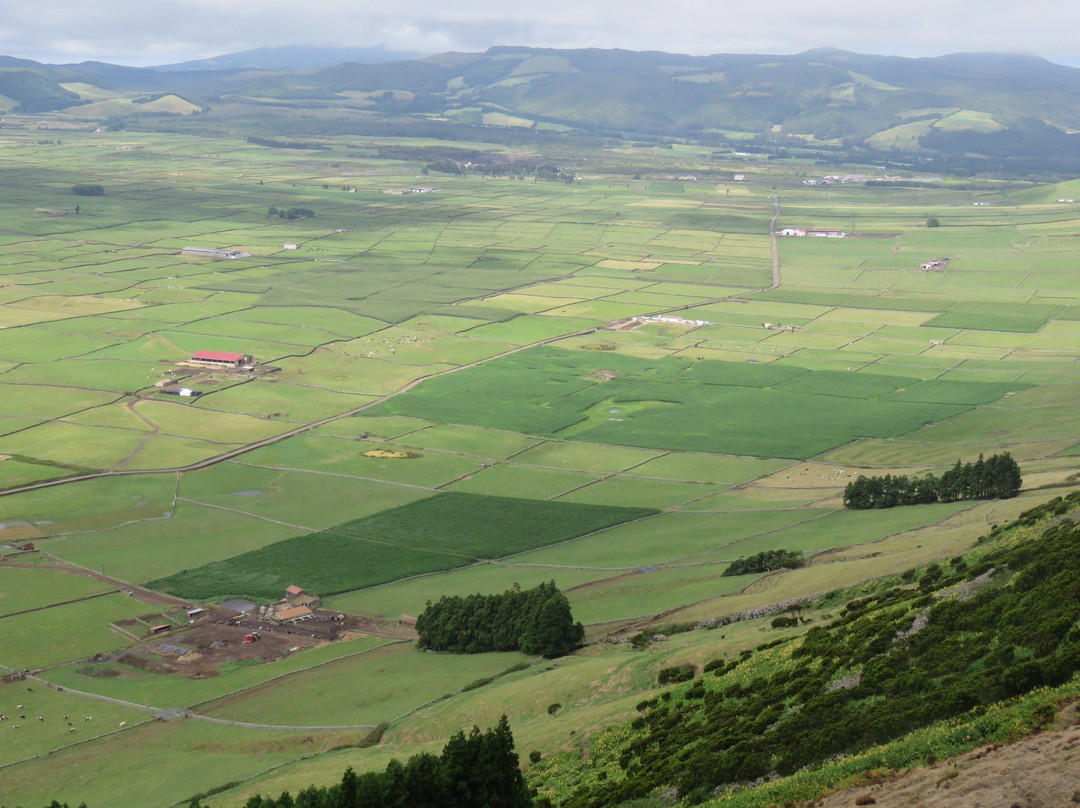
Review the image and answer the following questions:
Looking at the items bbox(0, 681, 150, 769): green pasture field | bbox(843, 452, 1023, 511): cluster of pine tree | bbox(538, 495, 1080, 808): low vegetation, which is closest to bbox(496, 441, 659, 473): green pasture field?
bbox(843, 452, 1023, 511): cluster of pine tree

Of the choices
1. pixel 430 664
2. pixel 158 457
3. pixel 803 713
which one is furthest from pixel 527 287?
pixel 803 713

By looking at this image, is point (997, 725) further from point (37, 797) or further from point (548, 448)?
point (548, 448)

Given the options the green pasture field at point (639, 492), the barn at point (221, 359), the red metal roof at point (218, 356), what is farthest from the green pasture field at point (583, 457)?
the red metal roof at point (218, 356)

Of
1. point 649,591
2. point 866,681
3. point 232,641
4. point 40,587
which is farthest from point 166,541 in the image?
point 866,681

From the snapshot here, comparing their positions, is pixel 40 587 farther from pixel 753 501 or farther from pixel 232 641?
pixel 753 501

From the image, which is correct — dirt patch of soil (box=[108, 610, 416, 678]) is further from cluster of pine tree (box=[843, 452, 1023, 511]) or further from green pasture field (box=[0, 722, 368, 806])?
cluster of pine tree (box=[843, 452, 1023, 511])

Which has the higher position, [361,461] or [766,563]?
[766,563]
